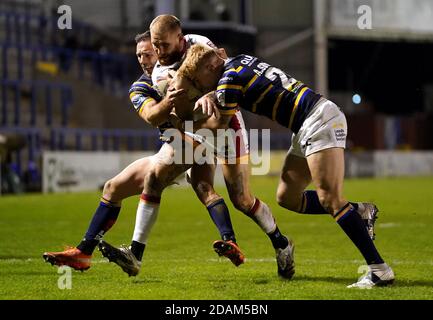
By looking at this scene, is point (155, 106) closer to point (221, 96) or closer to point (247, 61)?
point (221, 96)

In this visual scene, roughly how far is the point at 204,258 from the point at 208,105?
9.87 feet

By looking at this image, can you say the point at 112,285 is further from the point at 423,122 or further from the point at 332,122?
the point at 423,122

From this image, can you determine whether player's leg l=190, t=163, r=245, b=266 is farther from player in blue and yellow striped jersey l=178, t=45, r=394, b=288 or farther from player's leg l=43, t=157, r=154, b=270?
player in blue and yellow striped jersey l=178, t=45, r=394, b=288

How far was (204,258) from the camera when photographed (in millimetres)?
9109

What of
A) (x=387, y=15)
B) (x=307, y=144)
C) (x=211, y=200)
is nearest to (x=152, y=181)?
(x=211, y=200)

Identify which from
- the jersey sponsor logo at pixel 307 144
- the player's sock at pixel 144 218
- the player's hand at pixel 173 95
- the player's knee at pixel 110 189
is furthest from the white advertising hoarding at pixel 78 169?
the jersey sponsor logo at pixel 307 144

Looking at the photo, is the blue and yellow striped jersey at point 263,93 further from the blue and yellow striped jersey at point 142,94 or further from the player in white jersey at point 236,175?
the blue and yellow striped jersey at point 142,94

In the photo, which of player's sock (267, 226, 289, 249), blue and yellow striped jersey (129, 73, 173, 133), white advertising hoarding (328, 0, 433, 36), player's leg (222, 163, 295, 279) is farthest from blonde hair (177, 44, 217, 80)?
white advertising hoarding (328, 0, 433, 36)

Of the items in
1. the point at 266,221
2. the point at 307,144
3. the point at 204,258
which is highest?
the point at 307,144

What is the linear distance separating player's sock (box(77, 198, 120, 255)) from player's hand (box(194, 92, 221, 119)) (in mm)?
1454

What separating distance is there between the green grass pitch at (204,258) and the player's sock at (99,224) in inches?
10.8

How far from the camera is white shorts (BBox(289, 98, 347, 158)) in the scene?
668cm

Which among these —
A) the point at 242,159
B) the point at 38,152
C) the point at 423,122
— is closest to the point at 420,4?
the point at 423,122

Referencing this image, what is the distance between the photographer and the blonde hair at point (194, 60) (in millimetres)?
6602
